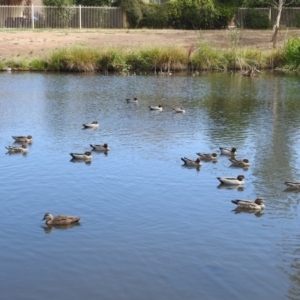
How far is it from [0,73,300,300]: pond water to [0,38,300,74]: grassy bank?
11.0m

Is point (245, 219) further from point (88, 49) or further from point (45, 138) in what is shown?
point (88, 49)

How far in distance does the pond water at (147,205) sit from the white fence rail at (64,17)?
27.1m

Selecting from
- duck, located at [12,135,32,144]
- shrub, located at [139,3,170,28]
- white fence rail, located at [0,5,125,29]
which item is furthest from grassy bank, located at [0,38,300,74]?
duck, located at [12,135,32,144]

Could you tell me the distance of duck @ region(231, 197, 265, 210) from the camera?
1438cm

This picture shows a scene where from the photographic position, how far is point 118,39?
4709 cm

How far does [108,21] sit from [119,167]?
1531 inches

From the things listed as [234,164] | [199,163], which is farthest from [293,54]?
[199,163]

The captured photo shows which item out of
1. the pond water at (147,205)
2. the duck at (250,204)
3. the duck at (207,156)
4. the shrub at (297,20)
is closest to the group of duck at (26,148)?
the pond water at (147,205)

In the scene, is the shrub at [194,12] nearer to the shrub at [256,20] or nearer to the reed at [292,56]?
the shrub at [256,20]

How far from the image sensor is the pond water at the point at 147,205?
10.8 meters

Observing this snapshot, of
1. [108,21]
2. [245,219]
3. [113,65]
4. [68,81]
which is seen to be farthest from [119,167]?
[108,21]

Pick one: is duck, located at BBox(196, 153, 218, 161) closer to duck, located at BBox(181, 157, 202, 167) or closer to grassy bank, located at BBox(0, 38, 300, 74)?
duck, located at BBox(181, 157, 202, 167)

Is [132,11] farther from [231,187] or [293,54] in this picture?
[231,187]

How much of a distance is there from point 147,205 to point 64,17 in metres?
41.6
